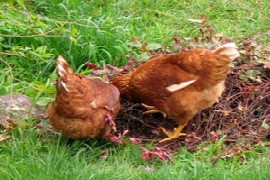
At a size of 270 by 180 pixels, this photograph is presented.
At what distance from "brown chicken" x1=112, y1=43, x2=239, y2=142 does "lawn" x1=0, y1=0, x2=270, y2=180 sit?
29cm

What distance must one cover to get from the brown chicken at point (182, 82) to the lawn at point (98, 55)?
29cm

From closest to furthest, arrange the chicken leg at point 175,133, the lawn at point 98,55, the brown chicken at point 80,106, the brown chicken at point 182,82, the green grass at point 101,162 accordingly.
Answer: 1. the green grass at point 101,162
2. the lawn at point 98,55
3. the brown chicken at point 80,106
4. the brown chicken at point 182,82
5. the chicken leg at point 175,133

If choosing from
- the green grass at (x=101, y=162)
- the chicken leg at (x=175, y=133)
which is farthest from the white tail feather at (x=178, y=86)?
the green grass at (x=101, y=162)

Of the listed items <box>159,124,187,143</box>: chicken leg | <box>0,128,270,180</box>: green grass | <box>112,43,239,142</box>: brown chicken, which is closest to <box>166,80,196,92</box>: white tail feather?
<box>112,43,239,142</box>: brown chicken

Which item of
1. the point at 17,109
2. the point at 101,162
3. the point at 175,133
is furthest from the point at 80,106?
the point at 175,133

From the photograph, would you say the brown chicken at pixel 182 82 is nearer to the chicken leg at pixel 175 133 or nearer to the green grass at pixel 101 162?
the chicken leg at pixel 175 133

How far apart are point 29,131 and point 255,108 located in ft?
5.57

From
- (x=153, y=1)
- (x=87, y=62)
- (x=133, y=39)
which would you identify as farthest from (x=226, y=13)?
(x=87, y=62)

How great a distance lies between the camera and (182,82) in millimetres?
4145

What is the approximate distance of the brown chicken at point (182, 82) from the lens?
4.11m

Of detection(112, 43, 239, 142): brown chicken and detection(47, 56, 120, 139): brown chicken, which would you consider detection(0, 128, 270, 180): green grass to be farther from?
detection(112, 43, 239, 142): brown chicken

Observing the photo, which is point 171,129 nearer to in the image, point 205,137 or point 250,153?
point 205,137

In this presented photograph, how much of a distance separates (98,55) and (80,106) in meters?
1.29

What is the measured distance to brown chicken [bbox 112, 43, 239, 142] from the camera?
162 inches
